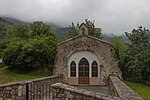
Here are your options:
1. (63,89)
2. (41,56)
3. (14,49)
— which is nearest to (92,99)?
(63,89)

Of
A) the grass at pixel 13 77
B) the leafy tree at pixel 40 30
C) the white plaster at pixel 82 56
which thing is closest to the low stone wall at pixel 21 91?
the grass at pixel 13 77

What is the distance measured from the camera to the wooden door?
2425 centimetres

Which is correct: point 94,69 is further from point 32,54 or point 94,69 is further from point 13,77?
point 13,77

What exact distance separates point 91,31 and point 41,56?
13831 millimetres

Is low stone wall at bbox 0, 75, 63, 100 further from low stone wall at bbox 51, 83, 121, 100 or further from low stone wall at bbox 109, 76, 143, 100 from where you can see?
low stone wall at bbox 109, 76, 143, 100

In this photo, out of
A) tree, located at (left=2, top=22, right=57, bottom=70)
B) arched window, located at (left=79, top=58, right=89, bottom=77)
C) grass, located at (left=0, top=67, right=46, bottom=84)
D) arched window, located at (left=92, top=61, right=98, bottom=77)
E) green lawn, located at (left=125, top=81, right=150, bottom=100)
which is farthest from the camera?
tree, located at (left=2, top=22, right=57, bottom=70)

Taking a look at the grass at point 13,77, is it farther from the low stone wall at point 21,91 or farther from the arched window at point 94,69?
the low stone wall at point 21,91

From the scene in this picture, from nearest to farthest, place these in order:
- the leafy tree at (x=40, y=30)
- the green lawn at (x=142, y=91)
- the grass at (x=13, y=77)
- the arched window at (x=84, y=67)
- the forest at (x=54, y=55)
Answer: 1. the green lawn at (x=142, y=91)
2. the grass at (x=13, y=77)
3. the arched window at (x=84, y=67)
4. the forest at (x=54, y=55)
5. the leafy tree at (x=40, y=30)

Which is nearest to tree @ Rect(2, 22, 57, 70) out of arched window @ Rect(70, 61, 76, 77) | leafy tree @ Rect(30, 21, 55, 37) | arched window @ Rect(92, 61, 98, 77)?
arched window @ Rect(70, 61, 76, 77)

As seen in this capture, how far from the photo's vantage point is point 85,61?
24.5 meters

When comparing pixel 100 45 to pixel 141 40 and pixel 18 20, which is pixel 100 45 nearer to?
pixel 141 40

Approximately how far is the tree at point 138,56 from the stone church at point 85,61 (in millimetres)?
2271

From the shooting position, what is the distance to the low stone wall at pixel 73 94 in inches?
251

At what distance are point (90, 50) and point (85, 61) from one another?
119cm
